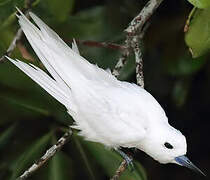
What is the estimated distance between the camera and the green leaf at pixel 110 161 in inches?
87.7

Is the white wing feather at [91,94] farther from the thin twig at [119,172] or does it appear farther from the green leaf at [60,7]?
the green leaf at [60,7]

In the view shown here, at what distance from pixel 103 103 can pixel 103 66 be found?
65 cm

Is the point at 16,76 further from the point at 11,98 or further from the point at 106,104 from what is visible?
the point at 106,104

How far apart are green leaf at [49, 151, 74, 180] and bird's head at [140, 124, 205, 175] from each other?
46 centimetres

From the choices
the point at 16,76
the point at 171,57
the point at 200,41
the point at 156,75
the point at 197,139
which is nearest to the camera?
the point at 200,41

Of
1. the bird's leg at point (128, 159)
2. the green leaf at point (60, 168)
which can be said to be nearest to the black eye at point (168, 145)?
the bird's leg at point (128, 159)

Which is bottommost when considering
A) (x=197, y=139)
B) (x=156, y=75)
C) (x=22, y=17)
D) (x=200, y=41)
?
(x=197, y=139)

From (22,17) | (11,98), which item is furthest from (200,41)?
(11,98)

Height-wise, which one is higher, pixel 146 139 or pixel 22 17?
pixel 22 17

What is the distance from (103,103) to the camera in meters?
2.04

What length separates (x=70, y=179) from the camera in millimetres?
2445

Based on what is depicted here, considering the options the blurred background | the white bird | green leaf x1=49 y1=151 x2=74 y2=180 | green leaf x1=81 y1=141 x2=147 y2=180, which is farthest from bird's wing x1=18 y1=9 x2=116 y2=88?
green leaf x1=49 y1=151 x2=74 y2=180

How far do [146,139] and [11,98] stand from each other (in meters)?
0.61

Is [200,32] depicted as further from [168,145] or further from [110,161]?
[110,161]
